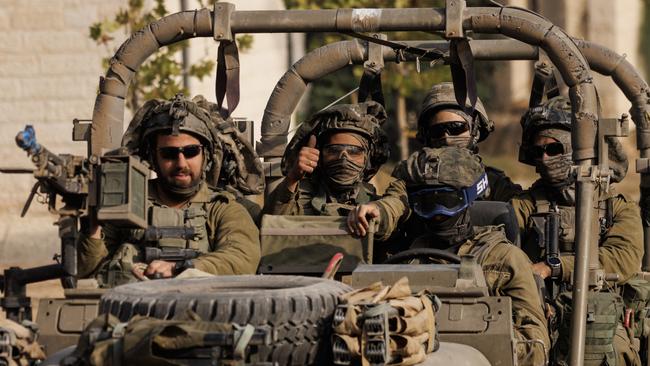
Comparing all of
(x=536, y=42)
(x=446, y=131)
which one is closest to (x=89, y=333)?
(x=536, y=42)

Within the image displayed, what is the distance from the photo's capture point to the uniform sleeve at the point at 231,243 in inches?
384

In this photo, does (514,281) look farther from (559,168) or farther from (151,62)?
(151,62)

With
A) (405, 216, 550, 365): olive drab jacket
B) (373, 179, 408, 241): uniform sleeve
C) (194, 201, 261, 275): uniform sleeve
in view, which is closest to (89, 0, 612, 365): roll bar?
(405, 216, 550, 365): olive drab jacket

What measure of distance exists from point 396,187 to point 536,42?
161 cm

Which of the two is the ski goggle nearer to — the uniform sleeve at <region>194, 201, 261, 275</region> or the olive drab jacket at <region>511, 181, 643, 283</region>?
the uniform sleeve at <region>194, 201, 261, 275</region>

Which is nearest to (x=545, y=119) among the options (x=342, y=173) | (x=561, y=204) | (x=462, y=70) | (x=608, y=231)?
(x=561, y=204)

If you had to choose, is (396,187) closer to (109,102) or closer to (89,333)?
(109,102)

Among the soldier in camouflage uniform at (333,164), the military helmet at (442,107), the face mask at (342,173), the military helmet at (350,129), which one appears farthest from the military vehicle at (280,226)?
the face mask at (342,173)

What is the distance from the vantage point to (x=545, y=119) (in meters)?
12.0

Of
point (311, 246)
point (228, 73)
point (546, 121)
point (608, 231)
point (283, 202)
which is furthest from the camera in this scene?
point (546, 121)

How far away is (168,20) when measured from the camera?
10266mm

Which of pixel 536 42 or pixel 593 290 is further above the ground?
pixel 536 42

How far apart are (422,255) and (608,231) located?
102 inches

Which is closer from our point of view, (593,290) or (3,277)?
(3,277)
